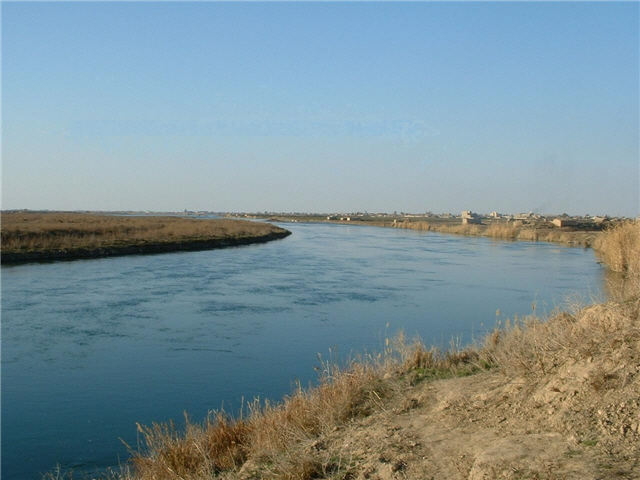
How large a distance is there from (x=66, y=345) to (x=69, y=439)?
4.94m

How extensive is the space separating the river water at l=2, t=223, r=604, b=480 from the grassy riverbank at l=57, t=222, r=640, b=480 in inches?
69.4

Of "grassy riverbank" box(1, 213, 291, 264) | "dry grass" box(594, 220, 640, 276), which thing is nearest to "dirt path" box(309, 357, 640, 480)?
"dry grass" box(594, 220, 640, 276)

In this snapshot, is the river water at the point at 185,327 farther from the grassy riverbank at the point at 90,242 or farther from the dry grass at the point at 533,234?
the dry grass at the point at 533,234

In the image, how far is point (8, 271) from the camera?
22.5m

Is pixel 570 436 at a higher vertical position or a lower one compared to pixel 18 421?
higher

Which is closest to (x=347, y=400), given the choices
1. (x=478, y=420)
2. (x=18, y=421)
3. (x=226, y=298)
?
(x=478, y=420)

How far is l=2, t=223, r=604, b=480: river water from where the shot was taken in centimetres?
793

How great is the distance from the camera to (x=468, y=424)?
509cm

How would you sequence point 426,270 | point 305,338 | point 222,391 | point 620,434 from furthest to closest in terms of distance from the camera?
point 426,270 < point 305,338 < point 222,391 < point 620,434

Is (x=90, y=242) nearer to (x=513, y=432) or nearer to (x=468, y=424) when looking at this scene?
(x=468, y=424)

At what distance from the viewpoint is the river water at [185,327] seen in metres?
7.93

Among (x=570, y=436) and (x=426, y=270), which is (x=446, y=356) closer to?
(x=570, y=436)

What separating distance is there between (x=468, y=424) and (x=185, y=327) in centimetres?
951

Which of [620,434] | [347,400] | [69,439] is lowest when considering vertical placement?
[69,439]
